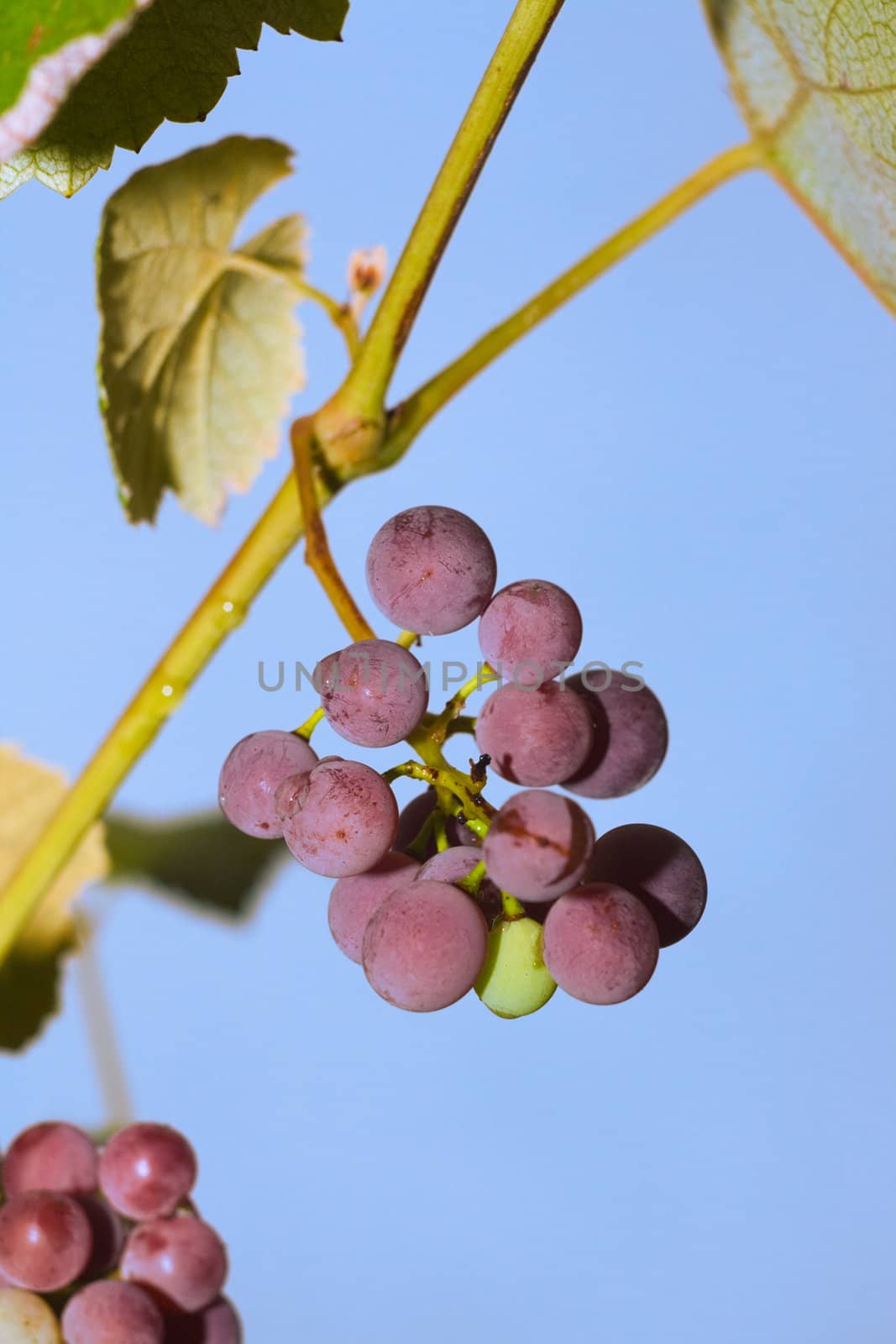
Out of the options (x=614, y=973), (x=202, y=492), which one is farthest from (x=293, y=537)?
(x=202, y=492)

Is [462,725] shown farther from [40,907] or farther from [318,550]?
[40,907]

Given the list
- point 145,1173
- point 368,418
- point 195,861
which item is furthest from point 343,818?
point 195,861

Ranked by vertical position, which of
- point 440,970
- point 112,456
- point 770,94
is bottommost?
point 440,970

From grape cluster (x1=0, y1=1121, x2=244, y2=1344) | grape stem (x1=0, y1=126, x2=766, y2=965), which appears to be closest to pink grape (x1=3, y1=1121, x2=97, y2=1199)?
grape cluster (x1=0, y1=1121, x2=244, y2=1344)

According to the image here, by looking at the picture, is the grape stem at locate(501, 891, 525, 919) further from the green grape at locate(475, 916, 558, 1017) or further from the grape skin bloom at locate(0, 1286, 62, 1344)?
the grape skin bloom at locate(0, 1286, 62, 1344)

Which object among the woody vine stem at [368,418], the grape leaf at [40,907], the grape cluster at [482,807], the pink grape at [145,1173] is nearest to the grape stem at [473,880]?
the grape cluster at [482,807]

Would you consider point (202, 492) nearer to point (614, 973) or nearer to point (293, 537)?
point (293, 537)
